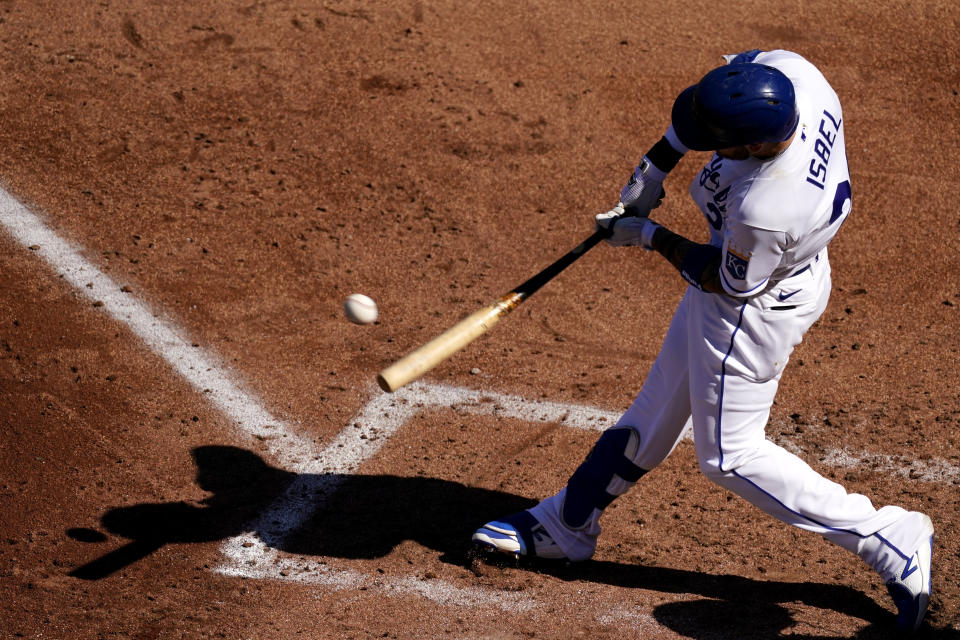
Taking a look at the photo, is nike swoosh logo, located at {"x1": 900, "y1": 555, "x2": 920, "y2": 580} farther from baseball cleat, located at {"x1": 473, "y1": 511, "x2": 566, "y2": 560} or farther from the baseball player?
baseball cleat, located at {"x1": 473, "y1": 511, "x2": 566, "y2": 560}

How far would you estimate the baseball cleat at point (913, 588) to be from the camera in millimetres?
Result: 3611

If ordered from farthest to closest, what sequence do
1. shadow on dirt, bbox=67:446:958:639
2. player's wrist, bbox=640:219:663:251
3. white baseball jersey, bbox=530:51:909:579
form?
shadow on dirt, bbox=67:446:958:639 → player's wrist, bbox=640:219:663:251 → white baseball jersey, bbox=530:51:909:579

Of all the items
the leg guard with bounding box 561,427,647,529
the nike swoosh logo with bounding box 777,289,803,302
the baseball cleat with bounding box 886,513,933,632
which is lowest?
the baseball cleat with bounding box 886,513,933,632

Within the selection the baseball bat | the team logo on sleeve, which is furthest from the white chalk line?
the team logo on sleeve

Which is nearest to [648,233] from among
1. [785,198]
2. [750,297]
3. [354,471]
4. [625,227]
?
[625,227]

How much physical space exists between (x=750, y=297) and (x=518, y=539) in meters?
1.41

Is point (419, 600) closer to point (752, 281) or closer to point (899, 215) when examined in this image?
point (752, 281)

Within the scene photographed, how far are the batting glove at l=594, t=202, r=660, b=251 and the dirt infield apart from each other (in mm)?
1270

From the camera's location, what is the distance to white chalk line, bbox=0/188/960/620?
4.03m

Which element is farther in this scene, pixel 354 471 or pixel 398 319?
pixel 398 319

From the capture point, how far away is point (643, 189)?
12.8ft

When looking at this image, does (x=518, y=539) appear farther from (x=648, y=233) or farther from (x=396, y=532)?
(x=648, y=233)

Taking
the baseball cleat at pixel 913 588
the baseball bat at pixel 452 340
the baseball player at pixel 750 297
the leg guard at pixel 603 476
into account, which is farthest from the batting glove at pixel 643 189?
the baseball cleat at pixel 913 588

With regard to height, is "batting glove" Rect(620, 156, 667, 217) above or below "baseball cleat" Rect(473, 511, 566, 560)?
above
